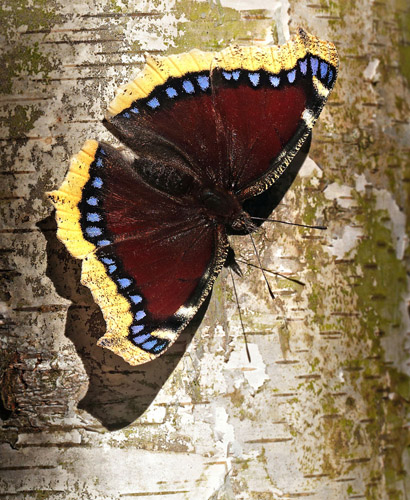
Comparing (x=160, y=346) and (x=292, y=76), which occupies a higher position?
(x=292, y=76)

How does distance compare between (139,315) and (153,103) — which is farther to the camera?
(153,103)

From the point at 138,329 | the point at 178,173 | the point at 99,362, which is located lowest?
the point at 99,362

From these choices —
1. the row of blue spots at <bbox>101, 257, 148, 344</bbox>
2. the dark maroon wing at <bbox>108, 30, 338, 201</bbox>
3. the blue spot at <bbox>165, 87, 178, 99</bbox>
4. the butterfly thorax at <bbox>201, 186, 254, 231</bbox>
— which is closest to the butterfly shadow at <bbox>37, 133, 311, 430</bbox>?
the row of blue spots at <bbox>101, 257, 148, 344</bbox>

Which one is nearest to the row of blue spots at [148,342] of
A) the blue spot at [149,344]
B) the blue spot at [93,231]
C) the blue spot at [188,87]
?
the blue spot at [149,344]

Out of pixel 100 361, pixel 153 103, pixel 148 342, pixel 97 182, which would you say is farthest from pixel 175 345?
pixel 153 103

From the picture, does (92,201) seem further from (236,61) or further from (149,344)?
(236,61)

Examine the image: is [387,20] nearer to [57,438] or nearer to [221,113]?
[221,113]
